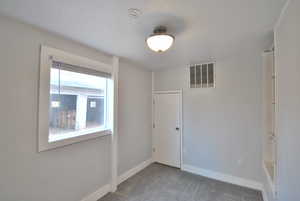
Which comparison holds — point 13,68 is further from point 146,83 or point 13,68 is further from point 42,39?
point 146,83

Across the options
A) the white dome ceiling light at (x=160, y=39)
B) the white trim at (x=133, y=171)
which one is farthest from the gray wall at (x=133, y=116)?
the white dome ceiling light at (x=160, y=39)

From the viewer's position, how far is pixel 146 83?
Answer: 163 inches

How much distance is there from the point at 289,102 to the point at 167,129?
298 centimetres

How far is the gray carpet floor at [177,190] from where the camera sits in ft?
8.68

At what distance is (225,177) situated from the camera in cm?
321

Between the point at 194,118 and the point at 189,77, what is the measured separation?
3.46ft

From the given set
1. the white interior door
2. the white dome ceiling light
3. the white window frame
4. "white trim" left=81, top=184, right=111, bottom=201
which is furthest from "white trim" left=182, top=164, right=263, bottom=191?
the white dome ceiling light

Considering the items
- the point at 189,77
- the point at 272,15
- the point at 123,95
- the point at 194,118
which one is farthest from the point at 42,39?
the point at 194,118

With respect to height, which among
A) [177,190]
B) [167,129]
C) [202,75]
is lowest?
[177,190]

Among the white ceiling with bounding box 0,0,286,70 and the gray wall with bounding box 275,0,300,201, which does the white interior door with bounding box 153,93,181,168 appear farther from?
the gray wall with bounding box 275,0,300,201

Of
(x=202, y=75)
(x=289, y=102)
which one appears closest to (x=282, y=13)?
(x=289, y=102)

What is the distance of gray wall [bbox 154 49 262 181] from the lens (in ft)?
9.68

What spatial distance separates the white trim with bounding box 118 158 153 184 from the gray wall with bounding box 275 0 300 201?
2.70 m

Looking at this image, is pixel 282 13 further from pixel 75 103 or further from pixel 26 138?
pixel 26 138
